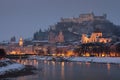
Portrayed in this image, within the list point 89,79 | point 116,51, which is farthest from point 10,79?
point 116,51

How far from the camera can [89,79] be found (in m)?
46.7

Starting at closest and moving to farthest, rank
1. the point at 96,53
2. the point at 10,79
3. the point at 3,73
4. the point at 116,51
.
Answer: the point at 10,79 < the point at 3,73 < the point at 116,51 < the point at 96,53

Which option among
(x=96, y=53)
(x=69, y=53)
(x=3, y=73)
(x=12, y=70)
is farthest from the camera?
(x=69, y=53)

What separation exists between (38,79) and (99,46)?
117 m

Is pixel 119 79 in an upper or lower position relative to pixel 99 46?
lower

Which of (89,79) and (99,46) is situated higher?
(99,46)

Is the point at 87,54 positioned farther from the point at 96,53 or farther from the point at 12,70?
the point at 12,70

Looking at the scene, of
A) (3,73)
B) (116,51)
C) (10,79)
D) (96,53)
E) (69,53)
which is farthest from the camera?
(69,53)

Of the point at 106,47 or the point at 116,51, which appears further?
the point at 106,47

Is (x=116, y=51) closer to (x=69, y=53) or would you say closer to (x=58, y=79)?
(x=69, y=53)

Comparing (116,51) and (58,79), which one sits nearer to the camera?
(58,79)

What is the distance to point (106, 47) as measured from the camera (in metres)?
157

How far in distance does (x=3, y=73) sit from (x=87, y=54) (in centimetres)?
10989

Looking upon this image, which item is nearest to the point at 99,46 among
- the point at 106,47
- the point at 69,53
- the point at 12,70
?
the point at 106,47
